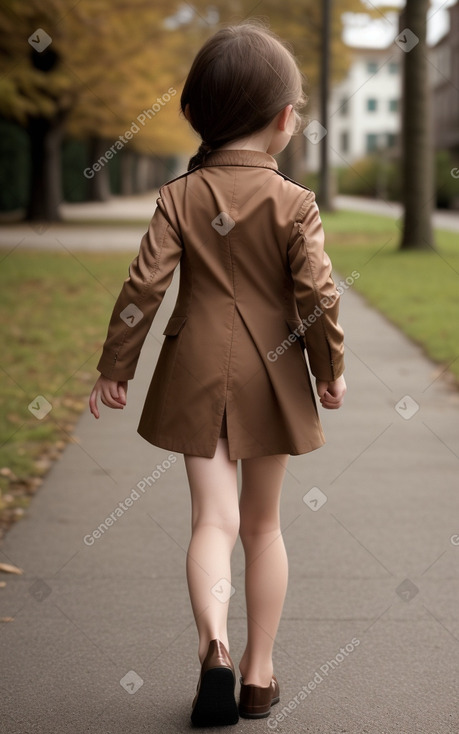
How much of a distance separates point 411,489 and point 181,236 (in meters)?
2.83

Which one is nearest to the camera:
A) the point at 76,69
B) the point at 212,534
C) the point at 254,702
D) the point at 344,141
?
the point at 212,534

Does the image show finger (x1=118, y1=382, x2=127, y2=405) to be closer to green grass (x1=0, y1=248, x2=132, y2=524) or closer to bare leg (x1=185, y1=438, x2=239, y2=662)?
bare leg (x1=185, y1=438, x2=239, y2=662)

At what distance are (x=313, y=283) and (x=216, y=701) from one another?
3.52 feet

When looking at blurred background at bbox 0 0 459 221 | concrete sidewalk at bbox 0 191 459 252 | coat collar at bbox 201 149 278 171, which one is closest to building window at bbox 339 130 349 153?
blurred background at bbox 0 0 459 221

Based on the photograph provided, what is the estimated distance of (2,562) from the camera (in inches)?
163

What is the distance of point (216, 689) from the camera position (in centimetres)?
263

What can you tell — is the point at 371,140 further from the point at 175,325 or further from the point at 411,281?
the point at 175,325

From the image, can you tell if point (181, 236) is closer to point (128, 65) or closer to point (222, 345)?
point (222, 345)

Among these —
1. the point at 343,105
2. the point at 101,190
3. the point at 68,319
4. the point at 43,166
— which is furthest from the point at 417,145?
the point at 101,190

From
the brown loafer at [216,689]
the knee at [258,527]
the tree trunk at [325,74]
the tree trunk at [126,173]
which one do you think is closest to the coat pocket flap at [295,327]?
the knee at [258,527]

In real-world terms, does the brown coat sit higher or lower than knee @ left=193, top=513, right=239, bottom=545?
higher

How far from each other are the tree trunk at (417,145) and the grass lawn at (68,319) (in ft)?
1.63

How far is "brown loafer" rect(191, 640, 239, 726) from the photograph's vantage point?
102 inches

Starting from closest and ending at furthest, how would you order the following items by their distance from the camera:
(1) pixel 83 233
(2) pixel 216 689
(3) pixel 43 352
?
1. (2) pixel 216 689
2. (3) pixel 43 352
3. (1) pixel 83 233
